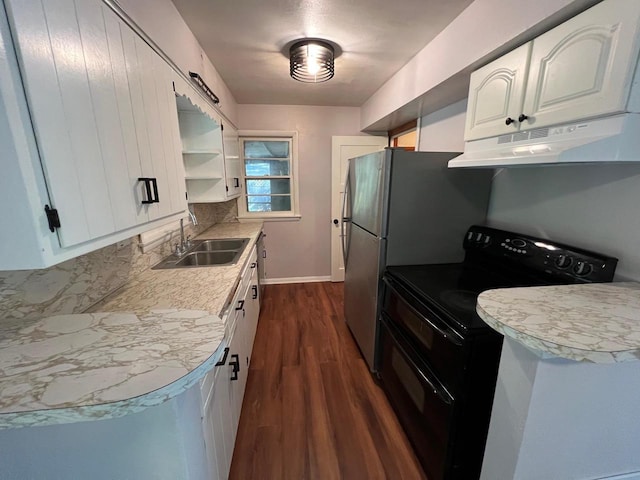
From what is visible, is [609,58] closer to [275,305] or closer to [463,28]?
[463,28]

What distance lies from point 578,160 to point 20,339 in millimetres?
1780

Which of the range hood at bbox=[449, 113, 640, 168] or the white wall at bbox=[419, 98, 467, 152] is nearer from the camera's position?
the range hood at bbox=[449, 113, 640, 168]

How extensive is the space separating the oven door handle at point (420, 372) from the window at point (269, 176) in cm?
237

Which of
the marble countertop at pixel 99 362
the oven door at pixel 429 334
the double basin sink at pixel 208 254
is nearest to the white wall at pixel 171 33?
the marble countertop at pixel 99 362

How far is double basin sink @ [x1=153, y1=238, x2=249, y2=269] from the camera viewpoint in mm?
1894

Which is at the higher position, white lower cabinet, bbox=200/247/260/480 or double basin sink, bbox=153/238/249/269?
double basin sink, bbox=153/238/249/269

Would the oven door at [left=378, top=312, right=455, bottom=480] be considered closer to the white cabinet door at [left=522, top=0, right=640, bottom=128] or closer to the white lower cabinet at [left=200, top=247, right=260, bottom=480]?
the white lower cabinet at [left=200, top=247, right=260, bottom=480]

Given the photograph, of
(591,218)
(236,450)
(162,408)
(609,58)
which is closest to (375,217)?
(591,218)

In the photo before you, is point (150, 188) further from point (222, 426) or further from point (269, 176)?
point (269, 176)

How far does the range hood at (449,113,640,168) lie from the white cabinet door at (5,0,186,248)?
4.87 ft

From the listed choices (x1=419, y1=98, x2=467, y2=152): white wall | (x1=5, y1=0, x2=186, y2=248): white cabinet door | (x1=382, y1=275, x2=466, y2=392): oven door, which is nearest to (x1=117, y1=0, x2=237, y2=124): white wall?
(x1=5, y1=0, x2=186, y2=248): white cabinet door

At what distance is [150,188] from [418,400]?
1.62 meters

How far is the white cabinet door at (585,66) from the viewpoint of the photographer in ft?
2.64

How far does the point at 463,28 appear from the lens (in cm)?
146
